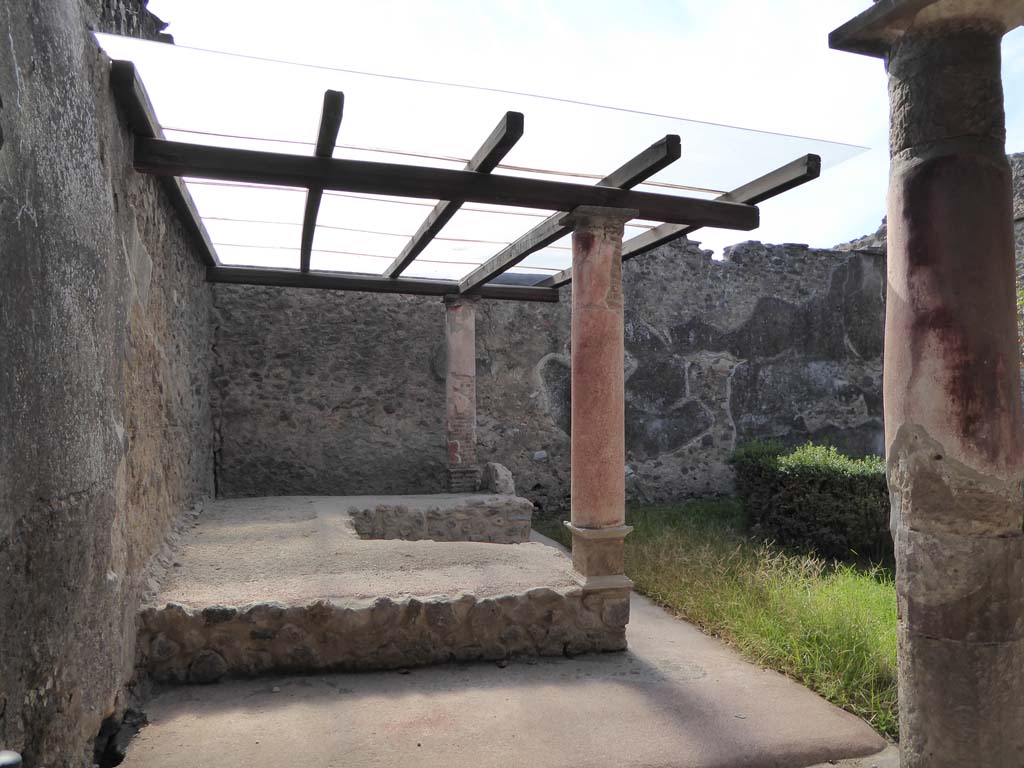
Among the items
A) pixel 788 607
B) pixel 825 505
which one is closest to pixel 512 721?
pixel 788 607

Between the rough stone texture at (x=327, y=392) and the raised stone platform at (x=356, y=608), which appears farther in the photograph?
the rough stone texture at (x=327, y=392)

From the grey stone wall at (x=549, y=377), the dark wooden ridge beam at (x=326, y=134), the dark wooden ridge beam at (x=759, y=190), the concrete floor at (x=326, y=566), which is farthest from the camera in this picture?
the grey stone wall at (x=549, y=377)

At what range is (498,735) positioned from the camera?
2881mm

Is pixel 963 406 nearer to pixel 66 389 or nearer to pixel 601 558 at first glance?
pixel 601 558

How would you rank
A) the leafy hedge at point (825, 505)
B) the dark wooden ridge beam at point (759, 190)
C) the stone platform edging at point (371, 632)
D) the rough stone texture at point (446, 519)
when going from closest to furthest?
the stone platform edging at point (371, 632)
the dark wooden ridge beam at point (759, 190)
the rough stone texture at point (446, 519)
the leafy hedge at point (825, 505)

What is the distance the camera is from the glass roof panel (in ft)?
9.94

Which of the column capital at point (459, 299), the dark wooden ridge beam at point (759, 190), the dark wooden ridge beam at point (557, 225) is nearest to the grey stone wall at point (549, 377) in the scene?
the column capital at point (459, 299)

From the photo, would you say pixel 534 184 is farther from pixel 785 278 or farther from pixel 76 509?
pixel 785 278

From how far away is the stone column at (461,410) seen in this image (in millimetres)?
7195

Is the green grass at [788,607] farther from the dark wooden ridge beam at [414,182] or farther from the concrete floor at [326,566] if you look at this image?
the dark wooden ridge beam at [414,182]

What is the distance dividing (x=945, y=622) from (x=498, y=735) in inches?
65.8

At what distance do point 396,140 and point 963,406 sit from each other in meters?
2.67

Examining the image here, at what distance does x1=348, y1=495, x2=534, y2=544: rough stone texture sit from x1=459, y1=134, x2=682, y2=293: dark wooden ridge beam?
1932mm

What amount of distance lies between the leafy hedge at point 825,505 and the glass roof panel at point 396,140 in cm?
324
